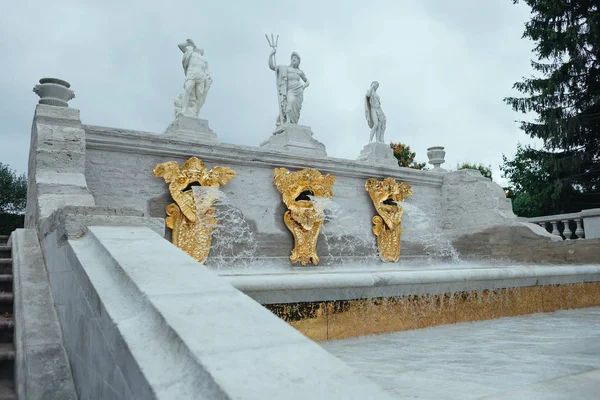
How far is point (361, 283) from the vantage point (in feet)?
11.9

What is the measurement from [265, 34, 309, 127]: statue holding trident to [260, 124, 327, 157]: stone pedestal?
2.62ft

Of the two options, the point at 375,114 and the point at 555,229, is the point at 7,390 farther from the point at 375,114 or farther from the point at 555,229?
the point at 555,229

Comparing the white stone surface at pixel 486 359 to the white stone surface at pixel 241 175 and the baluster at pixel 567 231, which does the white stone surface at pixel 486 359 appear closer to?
the white stone surface at pixel 241 175

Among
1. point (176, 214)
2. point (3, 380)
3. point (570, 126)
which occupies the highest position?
point (570, 126)

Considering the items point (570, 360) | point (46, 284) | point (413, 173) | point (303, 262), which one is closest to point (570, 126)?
point (413, 173)

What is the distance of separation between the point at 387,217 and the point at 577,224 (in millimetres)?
3752

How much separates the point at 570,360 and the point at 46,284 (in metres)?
3.29

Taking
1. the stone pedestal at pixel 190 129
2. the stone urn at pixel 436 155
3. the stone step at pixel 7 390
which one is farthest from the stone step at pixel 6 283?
the stone urn at pixel 436 155

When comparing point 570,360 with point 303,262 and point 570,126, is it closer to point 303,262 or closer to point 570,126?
point 303,262

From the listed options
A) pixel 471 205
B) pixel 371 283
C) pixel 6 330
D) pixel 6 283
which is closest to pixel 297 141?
pixel 471 205

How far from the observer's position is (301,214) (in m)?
7.77

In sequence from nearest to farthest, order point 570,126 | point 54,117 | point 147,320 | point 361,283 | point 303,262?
1. point 147,320
2. point 361,283
3. point 54,117
4. point 303,262
5. point 570,126

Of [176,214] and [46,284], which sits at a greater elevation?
[176,214]

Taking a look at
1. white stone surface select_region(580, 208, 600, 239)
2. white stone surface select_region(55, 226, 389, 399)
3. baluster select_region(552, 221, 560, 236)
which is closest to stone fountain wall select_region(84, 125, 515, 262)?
baluster select_region(552, 221, 560, 236)
